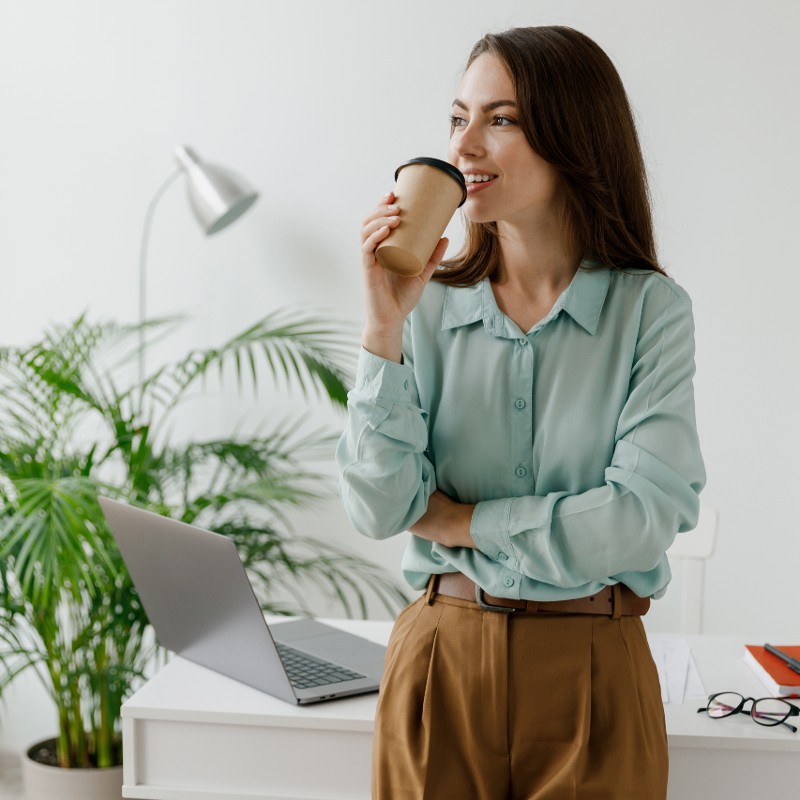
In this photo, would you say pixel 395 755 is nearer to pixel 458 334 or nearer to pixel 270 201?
pixel 458 334

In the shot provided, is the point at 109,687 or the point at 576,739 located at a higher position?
the point at 576,739

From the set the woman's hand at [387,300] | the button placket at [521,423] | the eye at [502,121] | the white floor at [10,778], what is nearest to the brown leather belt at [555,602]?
the button placket at [521,423]

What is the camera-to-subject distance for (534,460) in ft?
3.85

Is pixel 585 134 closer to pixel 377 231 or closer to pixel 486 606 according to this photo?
pixel 377 231

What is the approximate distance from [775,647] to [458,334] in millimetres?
809

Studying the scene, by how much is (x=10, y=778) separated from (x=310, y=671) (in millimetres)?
1937

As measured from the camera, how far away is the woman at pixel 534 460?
1104 mm

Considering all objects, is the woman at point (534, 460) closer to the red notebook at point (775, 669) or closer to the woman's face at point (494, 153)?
the woman's face at point (494, 153)

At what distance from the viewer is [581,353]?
1180mm

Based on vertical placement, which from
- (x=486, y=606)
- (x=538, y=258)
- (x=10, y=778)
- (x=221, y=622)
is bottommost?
(x=10, y=778)

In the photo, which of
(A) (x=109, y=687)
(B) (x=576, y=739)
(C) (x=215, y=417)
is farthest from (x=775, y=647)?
(C) (x=215, y=417)

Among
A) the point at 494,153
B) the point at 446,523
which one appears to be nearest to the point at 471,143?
the point at 494,153

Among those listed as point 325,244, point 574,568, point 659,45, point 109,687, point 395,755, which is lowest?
point 109,687

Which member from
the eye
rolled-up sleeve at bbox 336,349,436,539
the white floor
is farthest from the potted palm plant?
the eye
